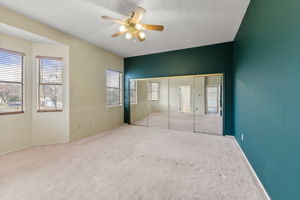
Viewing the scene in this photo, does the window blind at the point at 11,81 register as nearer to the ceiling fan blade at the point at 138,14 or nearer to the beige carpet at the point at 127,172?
the beige carpet at the point at 127,172

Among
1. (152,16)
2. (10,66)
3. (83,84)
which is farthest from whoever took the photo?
(83,84)

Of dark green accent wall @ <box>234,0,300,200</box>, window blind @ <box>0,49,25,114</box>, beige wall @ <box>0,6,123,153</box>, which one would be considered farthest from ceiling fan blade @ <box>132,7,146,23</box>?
window blind @ <box>0,49,25,114</box>

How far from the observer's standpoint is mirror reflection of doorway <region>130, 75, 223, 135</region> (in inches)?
202

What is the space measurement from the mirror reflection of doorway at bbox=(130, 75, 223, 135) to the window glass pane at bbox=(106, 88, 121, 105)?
64cm

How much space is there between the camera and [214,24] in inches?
123

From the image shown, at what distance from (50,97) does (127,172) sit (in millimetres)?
2981

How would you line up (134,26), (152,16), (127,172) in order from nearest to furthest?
(127,172)
(134,26)
(152,16)

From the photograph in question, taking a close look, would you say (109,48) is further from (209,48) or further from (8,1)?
(209,48)

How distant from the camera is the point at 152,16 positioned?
279 cm

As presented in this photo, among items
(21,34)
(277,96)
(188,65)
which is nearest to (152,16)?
(188,65)

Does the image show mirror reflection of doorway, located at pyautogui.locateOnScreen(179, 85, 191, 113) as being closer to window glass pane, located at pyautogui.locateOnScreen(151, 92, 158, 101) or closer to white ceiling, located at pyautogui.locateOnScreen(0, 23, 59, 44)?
window glass pane, located at pyautogui.locateOnScreen(151, 92, 158, 101)

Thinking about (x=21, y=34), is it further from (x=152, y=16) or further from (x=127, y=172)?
(x=127, y=172)

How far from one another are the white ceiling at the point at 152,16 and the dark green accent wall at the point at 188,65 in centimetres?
46

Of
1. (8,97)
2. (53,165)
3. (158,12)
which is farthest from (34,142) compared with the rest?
(158,12)
